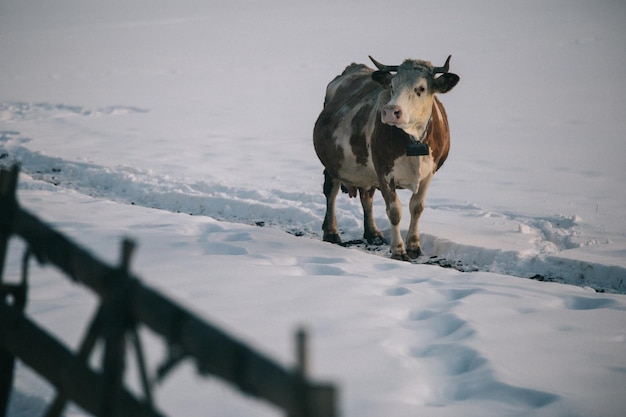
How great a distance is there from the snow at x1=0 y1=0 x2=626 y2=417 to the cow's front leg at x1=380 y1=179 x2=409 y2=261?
1.24 ft

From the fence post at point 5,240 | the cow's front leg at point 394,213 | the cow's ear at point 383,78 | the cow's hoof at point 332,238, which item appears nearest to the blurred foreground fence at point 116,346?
the fence post at point 5,240

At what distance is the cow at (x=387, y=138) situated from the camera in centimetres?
678

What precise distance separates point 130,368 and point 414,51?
108 feet

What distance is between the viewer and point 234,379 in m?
1.83

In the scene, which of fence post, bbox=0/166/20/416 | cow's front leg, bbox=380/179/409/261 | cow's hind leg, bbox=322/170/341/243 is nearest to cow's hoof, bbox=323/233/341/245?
cow's hind leg, bbox=322/170/341/243

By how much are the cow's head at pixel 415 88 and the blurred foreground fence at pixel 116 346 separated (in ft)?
14.5

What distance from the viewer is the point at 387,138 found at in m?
7.07

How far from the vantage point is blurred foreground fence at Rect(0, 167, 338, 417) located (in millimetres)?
1671

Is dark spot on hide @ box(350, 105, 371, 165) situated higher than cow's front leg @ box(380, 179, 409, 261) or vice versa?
dark spot on hide @ box(350, 105, 371, 165)

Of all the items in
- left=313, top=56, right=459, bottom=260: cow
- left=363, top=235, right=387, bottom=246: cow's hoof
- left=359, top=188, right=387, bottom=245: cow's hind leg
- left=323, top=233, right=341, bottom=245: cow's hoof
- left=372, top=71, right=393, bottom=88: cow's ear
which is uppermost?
left=372, top=71, right=393, bottom=88: cow's ear

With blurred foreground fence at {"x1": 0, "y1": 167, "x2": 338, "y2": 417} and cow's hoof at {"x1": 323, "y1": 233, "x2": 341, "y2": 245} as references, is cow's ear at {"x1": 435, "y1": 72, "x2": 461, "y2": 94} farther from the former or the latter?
blurred foreground fence at {"x1": 0, "y1": 167, "x2": 338, "y2": 417}

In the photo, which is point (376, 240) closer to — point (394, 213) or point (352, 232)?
point (352, 232)

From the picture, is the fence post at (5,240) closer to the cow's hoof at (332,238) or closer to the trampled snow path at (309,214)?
the trampled snow path at (309,214)

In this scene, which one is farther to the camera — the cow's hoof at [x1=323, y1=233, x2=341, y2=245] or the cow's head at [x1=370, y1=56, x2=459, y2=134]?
the cow's hoof at [x1=323, y1=233, x2=341, y2=245]
